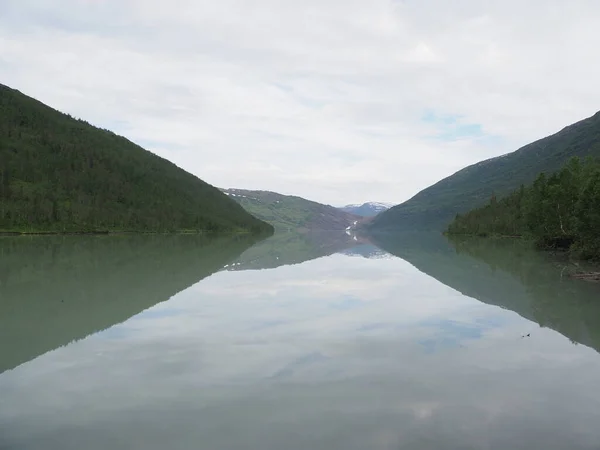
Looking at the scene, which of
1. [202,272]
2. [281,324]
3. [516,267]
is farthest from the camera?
[516,267]

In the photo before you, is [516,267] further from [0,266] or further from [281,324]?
[0,266]

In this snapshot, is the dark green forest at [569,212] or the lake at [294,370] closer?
the lake at [294,370]

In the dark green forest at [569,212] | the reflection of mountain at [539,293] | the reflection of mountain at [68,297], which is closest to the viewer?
the reflection of mountain at [68,297]

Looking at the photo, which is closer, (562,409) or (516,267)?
(562,409)

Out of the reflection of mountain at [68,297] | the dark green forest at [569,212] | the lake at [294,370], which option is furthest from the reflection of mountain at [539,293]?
the reflection of mountain at [68,297]

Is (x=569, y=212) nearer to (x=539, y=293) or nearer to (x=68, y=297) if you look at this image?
(x=539, y=293)

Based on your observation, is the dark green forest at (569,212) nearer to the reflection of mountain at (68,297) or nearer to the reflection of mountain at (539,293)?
the reflection of mountain at (539,293)

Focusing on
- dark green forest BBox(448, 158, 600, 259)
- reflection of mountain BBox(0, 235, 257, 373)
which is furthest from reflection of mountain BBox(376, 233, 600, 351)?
reflection of mountain BBox(0, 235, 257, 373)

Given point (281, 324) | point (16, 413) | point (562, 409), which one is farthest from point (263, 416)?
point (281, 324)
